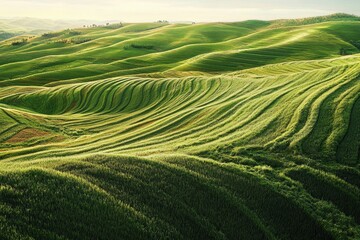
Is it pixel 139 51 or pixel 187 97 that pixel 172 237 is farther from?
pixel 139 51

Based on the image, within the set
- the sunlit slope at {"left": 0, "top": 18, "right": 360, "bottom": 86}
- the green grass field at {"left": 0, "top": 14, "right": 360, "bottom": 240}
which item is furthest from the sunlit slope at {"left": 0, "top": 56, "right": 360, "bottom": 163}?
the sunlit slope at {"left": 0, "top": 18, "right": 360, "bottom": 86}

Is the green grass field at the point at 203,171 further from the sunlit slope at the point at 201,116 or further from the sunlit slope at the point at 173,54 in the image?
the sunlit slope at the point at 173,54

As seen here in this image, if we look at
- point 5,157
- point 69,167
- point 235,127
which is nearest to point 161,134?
point 235,127

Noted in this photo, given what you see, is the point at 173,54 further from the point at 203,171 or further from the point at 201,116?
the point at 203,171

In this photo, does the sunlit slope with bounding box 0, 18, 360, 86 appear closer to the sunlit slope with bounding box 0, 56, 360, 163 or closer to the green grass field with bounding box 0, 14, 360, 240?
the sunlit slope with bounding box 0, 56, 360, 163

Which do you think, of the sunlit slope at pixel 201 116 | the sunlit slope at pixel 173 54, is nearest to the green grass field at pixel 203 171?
the sunlit slope at pixel 201 116
